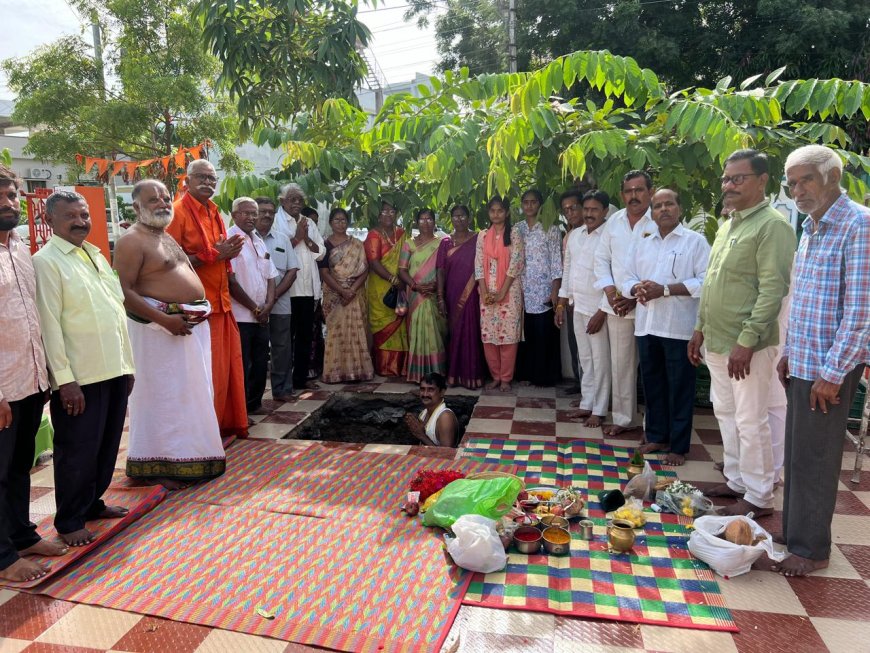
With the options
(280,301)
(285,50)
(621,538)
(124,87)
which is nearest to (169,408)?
(280,301)

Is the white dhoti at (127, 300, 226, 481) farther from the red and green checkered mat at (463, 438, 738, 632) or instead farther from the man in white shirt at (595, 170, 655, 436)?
the man in white shirt at (595, 170, 655, 436)

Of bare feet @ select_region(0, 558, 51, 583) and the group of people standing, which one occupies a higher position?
the group of people standing

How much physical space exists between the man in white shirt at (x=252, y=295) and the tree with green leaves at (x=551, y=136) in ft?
4.33

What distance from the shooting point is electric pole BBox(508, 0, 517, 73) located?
15797mm

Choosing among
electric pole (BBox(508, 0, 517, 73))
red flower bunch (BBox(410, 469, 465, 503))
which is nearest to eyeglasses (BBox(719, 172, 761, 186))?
red flower bunch (BBox(410, 469, 465, 503))

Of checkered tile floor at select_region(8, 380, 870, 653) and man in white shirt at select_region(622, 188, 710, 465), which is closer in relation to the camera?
checkered tile floor at select_region(8, 380, 870, 653)

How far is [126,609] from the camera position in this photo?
9.32 ft

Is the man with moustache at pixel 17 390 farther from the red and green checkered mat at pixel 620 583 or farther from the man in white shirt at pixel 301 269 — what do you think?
the man in white shirt at pixel 301 269

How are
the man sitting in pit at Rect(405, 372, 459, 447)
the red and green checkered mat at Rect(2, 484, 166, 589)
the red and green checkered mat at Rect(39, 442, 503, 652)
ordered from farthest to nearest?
the man sitting in pit at Rect(405, 372, 459, 447), the red and green checkered mat at Rect(2, 484, 166, 589), the red and green checkered mat at Rect(39, 442, 503, 652)

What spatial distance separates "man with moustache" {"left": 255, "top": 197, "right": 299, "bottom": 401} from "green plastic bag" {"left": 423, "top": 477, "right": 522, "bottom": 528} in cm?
292

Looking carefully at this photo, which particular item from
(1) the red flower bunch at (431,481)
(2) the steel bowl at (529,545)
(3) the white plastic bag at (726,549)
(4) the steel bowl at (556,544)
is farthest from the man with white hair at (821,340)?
(1) the red flower bunch at (431,481)

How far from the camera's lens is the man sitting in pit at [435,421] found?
5016 mm

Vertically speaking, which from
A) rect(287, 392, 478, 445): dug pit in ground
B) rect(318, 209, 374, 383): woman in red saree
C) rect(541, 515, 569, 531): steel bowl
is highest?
rect(318, 209, 374, 383): woman in red saree

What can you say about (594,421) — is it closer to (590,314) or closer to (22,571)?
(590,314)
